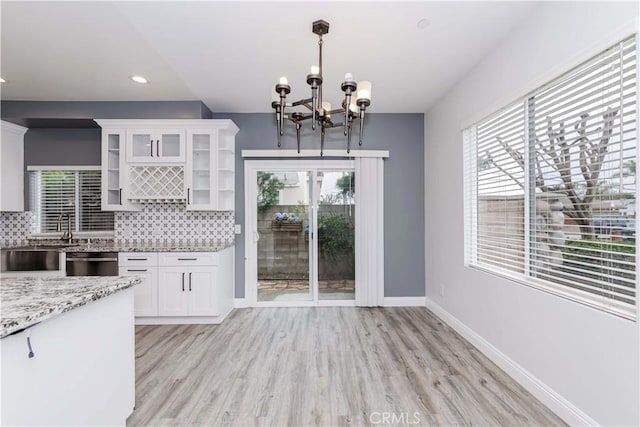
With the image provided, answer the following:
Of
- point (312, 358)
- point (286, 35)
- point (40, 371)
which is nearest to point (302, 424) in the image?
point (312, 358)

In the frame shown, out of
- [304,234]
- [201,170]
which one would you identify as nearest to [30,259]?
[201,170]

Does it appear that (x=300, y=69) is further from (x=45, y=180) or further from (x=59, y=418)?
(x=45, y=180)

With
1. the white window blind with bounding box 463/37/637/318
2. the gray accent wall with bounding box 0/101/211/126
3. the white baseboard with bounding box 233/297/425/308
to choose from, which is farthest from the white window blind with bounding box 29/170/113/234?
the white window blind with bounding box 463/37/637/318

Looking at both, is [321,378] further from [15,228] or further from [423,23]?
[15,228]

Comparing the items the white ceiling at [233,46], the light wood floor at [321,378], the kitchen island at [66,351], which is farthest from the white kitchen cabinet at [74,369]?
the white ceiling at [233,46]

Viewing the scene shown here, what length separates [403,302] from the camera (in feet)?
14.0

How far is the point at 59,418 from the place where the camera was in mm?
1328

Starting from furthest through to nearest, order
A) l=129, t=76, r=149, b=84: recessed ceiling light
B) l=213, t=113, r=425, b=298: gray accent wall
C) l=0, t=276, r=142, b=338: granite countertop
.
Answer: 1. l=213, t=113, r=425, b=298: gray accent wall
2. l=129, t=76, r=149, b=84: recessed ceiling light
3. l=0, t=276, r=142, b=338: granite countertop

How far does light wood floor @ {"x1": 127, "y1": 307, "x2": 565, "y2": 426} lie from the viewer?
1.95m

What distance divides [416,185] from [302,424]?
3.32 meters

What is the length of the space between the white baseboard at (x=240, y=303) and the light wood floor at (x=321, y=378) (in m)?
0.63

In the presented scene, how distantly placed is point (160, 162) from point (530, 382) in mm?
4223

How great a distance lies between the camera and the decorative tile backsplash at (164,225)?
404 cm

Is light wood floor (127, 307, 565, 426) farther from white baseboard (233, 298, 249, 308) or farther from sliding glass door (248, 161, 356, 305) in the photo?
sliding glass door (248, 161, 356, 305)
